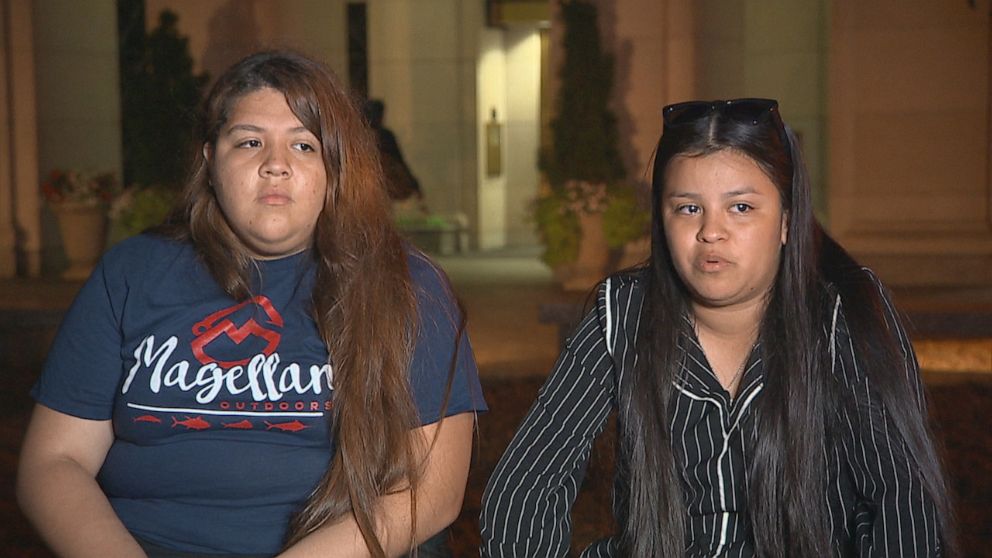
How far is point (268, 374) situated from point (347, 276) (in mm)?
264

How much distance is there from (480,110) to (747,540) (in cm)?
1507

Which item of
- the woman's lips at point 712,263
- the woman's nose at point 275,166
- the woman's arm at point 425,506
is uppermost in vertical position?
the woman's nose at point 275,166

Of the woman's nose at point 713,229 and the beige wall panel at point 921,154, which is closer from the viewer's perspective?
the woman's nose at point 713,229

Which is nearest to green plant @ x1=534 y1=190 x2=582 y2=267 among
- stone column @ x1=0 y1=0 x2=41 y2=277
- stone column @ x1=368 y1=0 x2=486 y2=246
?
stone column @ x1=368 y1=0 x2=486 y2=246

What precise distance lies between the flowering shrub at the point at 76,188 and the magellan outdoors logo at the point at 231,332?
11637 mm

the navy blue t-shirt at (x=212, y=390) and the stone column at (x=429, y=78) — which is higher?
the stone column at (x=429, y=78)

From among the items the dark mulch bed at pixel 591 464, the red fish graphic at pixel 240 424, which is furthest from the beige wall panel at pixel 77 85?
the red fish graphic at pixel 240 424

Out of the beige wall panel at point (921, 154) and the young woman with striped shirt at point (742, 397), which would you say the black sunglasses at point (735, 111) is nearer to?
the young woman with striped shirt at point (742, 397)

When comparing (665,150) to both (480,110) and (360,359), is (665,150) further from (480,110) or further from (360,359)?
(480,110)

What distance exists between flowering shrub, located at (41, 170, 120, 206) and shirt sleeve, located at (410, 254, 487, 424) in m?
11.7

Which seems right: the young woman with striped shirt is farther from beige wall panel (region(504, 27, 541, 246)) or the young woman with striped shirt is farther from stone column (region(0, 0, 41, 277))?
beige wall panel (region(504, 27, 541, 246))

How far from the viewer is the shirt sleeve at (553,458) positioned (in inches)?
101

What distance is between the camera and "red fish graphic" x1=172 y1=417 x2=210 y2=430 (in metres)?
2.71

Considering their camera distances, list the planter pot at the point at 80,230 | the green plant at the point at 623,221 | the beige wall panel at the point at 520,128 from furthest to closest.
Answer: the beige wall panel at the point at 520,128 → the planter pot at the point at 80,230 → the green plant at the point at 623,221
